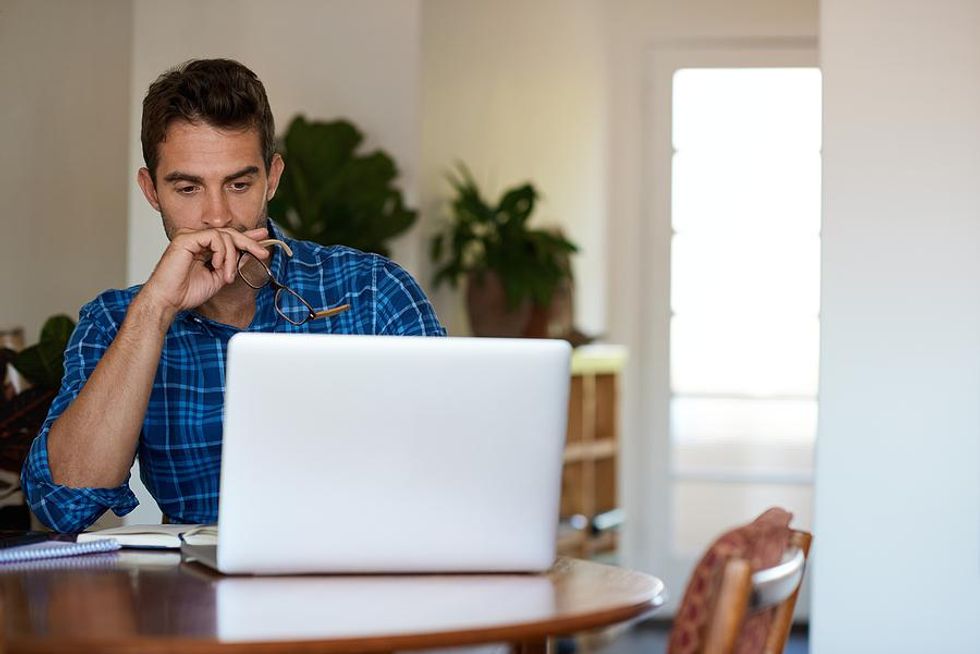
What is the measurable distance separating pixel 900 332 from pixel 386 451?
2.18m

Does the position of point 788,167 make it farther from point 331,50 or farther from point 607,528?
point 331,50

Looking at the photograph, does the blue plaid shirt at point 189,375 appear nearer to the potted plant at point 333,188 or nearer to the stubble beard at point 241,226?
the stubble beard at point 241,226

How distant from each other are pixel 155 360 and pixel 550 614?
2.71 feet

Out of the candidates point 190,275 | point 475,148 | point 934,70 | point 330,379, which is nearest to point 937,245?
point 934,70

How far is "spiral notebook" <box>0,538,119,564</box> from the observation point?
1.67 m

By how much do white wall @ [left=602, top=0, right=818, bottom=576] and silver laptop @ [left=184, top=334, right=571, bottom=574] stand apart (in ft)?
15.8

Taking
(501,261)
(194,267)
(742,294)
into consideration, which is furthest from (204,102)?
(742,294)

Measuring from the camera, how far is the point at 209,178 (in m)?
2.24

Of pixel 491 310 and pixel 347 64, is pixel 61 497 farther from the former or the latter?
pixel 491 310

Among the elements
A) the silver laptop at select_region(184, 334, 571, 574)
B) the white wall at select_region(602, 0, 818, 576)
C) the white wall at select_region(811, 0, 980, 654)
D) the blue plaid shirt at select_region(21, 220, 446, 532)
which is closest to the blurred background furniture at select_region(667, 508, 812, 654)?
the silver laptop at select_region(184, 334, 571, 574)

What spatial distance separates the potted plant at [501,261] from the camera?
5086 millimetres

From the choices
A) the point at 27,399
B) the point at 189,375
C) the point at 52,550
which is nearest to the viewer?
the point at 52,550

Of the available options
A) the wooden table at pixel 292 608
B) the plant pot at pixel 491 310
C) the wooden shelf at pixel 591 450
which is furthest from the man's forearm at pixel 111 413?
the wooden shelf at pixel 591 450

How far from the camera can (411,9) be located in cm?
459
